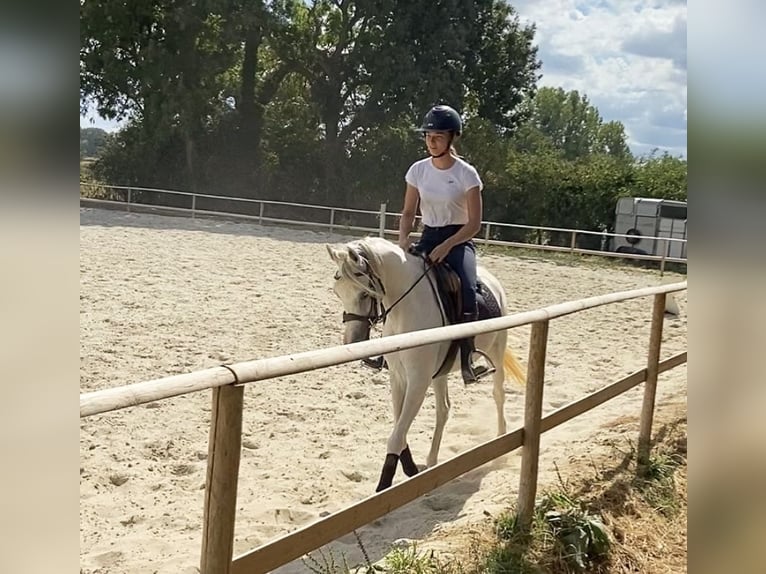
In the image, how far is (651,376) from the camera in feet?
9.07

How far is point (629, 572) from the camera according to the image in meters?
1.95

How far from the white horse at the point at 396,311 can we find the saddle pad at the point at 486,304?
27 cm

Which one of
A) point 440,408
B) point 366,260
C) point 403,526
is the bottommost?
point 403,526

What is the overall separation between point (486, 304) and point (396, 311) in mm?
476

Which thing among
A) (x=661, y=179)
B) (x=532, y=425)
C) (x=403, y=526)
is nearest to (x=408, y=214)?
(x=532, y=425)

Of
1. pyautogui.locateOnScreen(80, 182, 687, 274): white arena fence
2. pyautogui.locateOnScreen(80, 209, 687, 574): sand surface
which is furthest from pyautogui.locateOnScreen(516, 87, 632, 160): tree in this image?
pyautogui.locateOnScreen(80, 209, 687, 574): sand surface

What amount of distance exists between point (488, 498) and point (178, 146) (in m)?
10.6

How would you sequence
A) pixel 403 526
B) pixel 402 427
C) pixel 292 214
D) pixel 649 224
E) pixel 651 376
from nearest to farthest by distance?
pixel 403 526 < pixel 402 427 < pixel 651 376 < pixel 649 224 < pixel 292 214

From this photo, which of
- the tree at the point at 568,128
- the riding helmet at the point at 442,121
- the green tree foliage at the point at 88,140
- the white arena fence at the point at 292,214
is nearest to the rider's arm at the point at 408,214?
the riding helmet at the point at 442,121

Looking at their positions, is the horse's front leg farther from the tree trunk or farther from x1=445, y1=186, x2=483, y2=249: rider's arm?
the tree trunk

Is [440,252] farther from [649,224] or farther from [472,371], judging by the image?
[649,224]

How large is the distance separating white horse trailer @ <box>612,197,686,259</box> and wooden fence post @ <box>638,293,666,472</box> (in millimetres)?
7071
